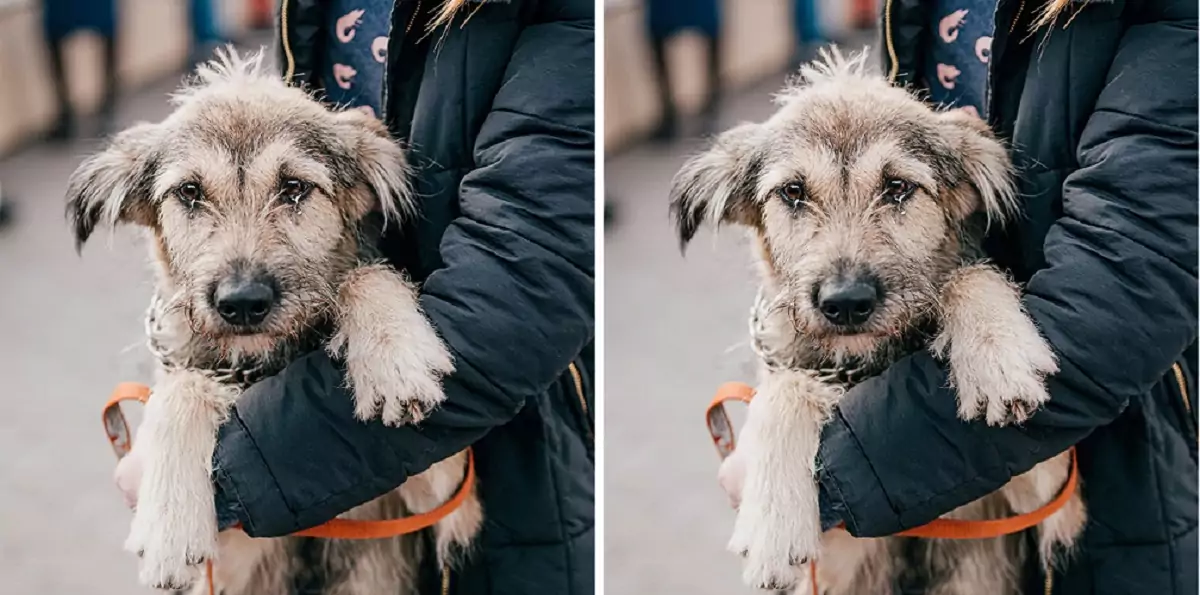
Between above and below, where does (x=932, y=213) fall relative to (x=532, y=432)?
above

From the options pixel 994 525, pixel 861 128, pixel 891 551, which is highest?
pixel 861 128

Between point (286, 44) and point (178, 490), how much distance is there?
0.69m

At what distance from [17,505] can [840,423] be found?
1.34 meters

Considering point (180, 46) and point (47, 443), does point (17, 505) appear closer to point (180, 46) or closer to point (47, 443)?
point (47, 443)

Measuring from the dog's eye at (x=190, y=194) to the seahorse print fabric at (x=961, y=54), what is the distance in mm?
1142

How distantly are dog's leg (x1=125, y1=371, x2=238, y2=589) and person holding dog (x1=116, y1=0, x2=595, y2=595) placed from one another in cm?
3

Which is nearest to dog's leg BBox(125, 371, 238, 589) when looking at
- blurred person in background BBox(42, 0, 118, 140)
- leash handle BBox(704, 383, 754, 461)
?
blurred person in background BBox(42, 0, 118, 140)

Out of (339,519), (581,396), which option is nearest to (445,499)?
(339,519)

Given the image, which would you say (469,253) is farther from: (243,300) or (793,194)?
(793,194)

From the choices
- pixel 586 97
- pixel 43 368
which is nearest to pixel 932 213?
pixel 586 97

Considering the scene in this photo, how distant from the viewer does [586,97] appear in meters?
1.76

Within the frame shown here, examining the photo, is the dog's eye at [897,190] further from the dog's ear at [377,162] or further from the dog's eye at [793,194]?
the dog's ear at [377,162]

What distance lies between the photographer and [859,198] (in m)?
1.76

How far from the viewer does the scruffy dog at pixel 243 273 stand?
1.63 m
